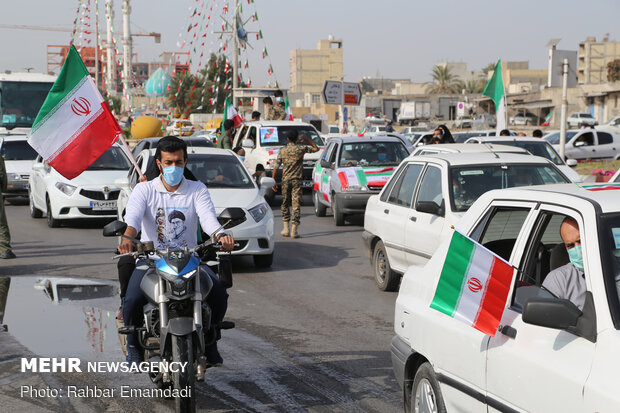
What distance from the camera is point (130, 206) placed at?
6070 mm

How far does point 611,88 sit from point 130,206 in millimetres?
62254

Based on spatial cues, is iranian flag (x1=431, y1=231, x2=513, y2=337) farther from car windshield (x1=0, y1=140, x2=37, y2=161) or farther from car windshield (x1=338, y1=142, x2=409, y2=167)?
car windshield (x1=0, y1=140, x2=37, y2=161)

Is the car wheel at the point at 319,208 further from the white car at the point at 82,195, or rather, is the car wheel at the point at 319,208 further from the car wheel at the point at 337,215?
the white car at the point at 82,195

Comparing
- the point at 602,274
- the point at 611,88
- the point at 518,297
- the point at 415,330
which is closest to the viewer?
the point at 602,274

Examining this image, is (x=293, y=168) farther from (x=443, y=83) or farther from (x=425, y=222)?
(x=443, y=83)

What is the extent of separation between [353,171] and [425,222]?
341 inches

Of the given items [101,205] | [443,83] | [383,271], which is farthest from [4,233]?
[443,83]

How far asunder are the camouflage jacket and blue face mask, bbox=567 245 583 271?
1129cm

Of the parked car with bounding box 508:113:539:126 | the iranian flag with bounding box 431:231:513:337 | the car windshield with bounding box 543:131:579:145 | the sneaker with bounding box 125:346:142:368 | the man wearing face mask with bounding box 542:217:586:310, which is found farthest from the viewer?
the parked car with bounding box 508:113:539:126

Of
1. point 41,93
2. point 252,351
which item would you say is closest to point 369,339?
point 252,351

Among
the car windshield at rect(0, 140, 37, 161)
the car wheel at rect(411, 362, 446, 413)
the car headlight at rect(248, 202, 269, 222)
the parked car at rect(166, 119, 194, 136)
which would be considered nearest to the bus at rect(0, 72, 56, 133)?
the parked car at rect(166, 119, 194, 136)

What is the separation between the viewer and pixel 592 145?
116ft

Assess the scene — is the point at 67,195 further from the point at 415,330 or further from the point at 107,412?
the point at 415,330

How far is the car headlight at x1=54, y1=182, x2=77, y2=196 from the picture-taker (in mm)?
17578
